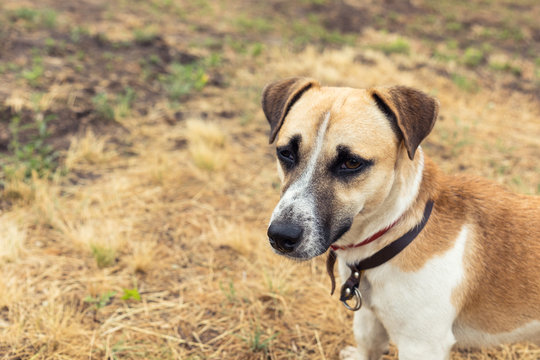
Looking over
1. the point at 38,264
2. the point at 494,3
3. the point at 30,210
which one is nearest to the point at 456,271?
the point at 38,264

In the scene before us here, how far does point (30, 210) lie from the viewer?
13.0ft

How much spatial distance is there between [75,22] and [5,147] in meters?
5.05

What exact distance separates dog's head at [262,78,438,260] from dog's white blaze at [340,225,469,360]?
357 millimetres

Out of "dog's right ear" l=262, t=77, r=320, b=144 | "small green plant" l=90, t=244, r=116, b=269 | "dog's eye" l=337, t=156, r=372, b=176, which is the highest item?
"dog's right ear" l=262, t=77, r=320, b=144

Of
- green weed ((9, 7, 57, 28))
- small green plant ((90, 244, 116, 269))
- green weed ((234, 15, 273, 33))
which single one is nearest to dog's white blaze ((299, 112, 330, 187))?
small green plant ((90, 244, 116, 269))

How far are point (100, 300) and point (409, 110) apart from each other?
2472mm

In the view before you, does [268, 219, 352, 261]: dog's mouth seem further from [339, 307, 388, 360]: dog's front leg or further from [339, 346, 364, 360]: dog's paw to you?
[339, 346, 364, 360]: dog's paw

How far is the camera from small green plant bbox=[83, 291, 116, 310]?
10.1ft

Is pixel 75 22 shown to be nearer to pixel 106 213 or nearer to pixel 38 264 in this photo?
pixel 106 213

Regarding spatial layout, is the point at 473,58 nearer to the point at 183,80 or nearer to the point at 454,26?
the point at 454,26

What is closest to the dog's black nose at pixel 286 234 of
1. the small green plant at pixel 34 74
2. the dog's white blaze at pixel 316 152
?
the dog's white blaze at pixel 316 152

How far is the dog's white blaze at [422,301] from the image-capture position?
7.07ft

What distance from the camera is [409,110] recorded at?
232 cm

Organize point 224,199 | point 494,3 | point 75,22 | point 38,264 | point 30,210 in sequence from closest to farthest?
1. point 38,264
2. point 30,210
3. point 224,199
4. point 75,22
5. point 494,3
